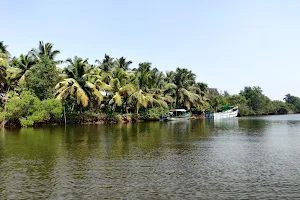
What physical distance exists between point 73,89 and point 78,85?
42.8 inches

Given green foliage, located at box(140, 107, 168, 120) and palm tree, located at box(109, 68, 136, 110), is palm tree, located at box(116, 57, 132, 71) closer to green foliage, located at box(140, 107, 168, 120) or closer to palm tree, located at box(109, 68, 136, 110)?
palm tree, located at box(109, 68, 136, 110)

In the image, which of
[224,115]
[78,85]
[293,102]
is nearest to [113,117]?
[78,85]

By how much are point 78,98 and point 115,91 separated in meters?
8.20

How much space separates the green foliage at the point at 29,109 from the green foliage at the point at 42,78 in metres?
2.47

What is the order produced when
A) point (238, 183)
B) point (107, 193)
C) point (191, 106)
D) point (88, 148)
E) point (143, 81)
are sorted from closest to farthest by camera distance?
1. point (107, 193)
2. point (238, 183)
3. point (88, 148)
4. point (143, 81)
5. point (191, 106)

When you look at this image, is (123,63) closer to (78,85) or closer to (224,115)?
(78,85)

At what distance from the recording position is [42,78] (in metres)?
41.1

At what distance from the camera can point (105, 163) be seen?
15.1 m

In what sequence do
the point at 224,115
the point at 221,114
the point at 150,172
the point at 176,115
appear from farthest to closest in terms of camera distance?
1. the point at 224,115
2. the point at 221,114
3. the point at 176,115
4. the point at 150,172

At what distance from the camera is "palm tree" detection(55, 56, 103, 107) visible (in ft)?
135

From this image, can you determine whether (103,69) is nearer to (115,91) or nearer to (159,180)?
(115,91)

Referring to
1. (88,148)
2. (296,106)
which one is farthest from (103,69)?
(296,106)

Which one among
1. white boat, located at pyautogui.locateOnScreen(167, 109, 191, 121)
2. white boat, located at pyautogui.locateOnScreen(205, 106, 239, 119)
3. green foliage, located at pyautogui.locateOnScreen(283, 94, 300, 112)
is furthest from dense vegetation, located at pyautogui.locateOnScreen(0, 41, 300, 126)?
green foliage, located at pyautogui.locateOnScreen(283, 94, 300, 112)

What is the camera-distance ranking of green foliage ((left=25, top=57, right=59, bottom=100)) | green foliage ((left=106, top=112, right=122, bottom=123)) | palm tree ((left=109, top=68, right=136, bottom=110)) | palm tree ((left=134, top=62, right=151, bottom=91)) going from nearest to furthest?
1. green foliage ((left=25, top=57, right=59, bottom=100))
2. palm tree ((left=109, top=68, right=136, bottom=110))
3. green foliage ((left=106, top=112, right=122, bottom=123))
4. palm tree ((left=134, top=62, right=151, bottom=91))
